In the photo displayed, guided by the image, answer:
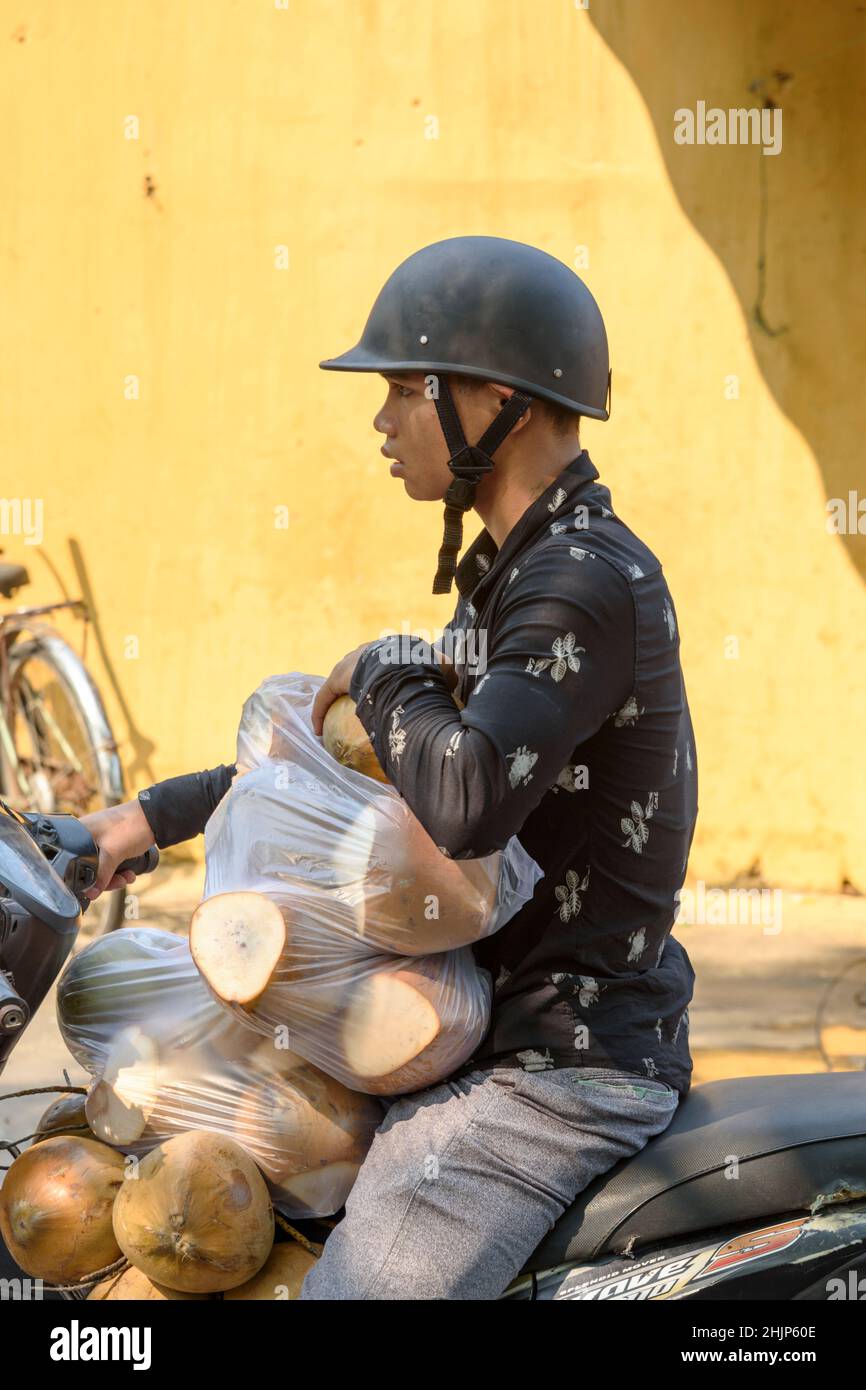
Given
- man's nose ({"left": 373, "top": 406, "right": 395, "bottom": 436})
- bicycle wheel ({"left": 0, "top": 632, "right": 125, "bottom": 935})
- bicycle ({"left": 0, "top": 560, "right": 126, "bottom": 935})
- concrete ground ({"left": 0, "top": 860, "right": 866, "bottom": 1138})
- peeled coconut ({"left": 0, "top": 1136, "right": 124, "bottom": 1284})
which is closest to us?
peeled coconut ({"left": 0, "top": 1136, "right": 124, "bottom": 1284})

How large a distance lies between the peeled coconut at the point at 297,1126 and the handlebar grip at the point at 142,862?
0.48 m

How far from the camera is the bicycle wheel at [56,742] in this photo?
631cm

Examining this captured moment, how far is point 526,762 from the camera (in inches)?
71.0

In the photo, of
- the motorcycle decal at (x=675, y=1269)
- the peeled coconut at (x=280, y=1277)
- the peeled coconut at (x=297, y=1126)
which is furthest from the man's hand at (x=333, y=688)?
the motorcycle decal at (x=675, y=1269)

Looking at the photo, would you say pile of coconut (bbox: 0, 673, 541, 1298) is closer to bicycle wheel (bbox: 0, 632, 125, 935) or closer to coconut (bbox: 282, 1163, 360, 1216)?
coconut (bbox: 282, 1163, 360, 1216)

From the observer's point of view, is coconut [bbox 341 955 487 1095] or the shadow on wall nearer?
coconut [bbox 341 955 487 1095]

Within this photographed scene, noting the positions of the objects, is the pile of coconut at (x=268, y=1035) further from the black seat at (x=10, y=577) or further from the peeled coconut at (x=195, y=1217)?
the black seat at (x=10, y=577)

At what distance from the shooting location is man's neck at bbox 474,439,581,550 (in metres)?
2.13

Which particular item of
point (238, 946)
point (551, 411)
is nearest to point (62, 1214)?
point (238, 946)

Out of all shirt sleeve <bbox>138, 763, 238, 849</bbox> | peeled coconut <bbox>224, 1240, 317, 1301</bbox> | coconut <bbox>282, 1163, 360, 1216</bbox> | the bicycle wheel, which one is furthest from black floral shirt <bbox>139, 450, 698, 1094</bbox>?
the bicycle wheel

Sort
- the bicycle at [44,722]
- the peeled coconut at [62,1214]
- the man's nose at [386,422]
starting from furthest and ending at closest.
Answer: the bicycle at [44,722]
the man's nose at [386,422]
the peeled coconut at [62,1214]

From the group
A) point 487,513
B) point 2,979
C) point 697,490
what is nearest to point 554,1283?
point 2,979

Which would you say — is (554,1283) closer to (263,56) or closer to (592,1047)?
(592,1047)

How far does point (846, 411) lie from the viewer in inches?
259
